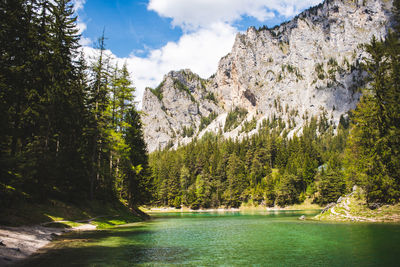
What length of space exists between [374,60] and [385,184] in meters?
14.4

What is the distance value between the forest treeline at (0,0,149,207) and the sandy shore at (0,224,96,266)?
8.88ft

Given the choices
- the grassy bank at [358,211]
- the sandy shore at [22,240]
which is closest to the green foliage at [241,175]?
the grassy bank at [358,211]

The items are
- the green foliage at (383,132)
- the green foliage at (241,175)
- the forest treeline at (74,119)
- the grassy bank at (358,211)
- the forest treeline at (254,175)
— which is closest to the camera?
the forest treeline at (74,119)

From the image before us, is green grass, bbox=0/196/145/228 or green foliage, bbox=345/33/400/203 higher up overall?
green foliage, bbox=345/33/400/203

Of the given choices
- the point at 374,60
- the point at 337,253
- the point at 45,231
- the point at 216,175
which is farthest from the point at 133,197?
the point at 216,175

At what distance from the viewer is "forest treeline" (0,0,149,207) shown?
20969mm

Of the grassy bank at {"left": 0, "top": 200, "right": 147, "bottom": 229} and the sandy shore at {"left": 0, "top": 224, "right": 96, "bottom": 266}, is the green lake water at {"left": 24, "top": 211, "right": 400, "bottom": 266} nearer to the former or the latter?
the sandy shore at {"left": 0, "top": 224, "right": 96, "bottom": 266}

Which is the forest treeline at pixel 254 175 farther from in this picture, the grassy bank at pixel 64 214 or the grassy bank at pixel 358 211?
the grassy bank at pixel 64 214

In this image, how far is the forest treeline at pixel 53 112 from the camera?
2097 centimetres

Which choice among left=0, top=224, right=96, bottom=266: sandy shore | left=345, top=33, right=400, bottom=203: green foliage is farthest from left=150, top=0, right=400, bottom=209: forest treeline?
left=0, top=224, right=96, bottom=266: sandy shore

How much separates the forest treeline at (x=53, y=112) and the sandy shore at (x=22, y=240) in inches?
107

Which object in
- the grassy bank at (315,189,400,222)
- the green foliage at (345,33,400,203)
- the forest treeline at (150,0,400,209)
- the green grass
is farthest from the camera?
the forest treeline at (150,0,400,209)

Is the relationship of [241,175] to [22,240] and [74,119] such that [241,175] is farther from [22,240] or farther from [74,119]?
[22,240]

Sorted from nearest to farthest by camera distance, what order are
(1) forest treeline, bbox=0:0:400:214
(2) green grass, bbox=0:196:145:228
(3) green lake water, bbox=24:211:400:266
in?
(3) green lake water, bbox=24:211:400:266 → (2) green grass, bbox=0:196:145:228 → (1) forest treeline, bbox=0:0:400:214
